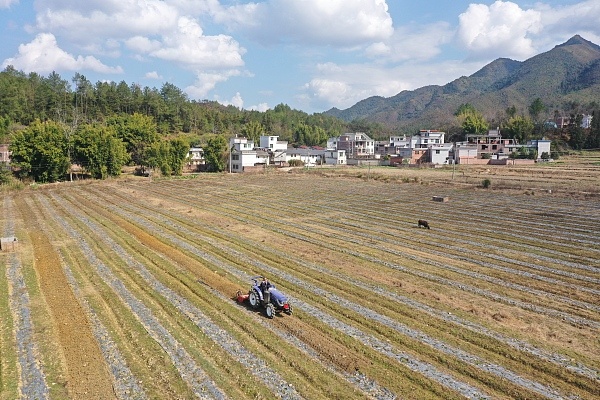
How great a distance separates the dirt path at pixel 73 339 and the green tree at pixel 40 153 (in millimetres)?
41692

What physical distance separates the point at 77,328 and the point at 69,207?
2675cm

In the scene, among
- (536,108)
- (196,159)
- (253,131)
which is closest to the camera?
(196,159)

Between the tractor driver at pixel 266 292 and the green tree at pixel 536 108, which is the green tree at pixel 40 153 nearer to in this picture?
the tractor driver at pixel 266 292

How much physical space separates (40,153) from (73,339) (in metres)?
51.4

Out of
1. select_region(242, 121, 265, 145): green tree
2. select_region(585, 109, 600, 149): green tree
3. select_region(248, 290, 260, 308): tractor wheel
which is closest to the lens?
select_region(248, 290, 260, 308): tractor wheel

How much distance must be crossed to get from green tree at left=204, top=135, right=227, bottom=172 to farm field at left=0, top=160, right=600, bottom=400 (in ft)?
150

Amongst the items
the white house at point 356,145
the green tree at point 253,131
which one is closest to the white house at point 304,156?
the white house at point 356,145

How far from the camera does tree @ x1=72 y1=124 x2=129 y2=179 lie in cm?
5784

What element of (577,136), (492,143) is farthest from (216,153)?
(577,136)

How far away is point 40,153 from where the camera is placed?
5350 centimetres

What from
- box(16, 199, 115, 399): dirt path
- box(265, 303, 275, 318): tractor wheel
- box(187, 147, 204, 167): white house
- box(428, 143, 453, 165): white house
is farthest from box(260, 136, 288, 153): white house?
box(265, 303, 275, 318): tractor wheel

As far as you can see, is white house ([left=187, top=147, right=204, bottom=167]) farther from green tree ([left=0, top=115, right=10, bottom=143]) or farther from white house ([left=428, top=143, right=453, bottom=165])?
white house ([left=428, top=143, right=453, bottom=165])

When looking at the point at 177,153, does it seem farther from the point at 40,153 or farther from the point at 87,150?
the point at 40,153

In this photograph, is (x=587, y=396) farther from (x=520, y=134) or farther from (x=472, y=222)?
(x=520, y=134)
